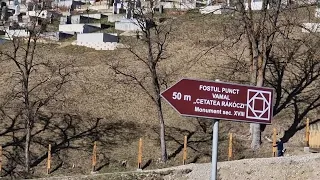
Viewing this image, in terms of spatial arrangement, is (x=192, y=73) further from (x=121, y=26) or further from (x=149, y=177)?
(x=149, y=177)

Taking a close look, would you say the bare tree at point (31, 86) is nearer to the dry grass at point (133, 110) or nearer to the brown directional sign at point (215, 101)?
the dry grass at point (133, 110)

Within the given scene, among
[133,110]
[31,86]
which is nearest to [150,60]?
[133,110]

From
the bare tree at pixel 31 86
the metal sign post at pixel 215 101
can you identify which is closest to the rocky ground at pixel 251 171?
the metal sign post at pixel 215 101

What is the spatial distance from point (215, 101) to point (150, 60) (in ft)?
46.8

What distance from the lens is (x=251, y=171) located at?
1298 cm

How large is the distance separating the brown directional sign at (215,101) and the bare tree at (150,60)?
42.9 feet

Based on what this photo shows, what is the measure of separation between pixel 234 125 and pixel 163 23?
19.3 meters

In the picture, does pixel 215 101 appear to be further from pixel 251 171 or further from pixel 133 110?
pixel 133 110

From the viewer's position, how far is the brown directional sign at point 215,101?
6754mm

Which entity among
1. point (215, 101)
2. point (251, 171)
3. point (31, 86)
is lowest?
point (31, 86)

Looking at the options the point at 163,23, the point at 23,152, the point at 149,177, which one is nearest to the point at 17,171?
the point at 23,152

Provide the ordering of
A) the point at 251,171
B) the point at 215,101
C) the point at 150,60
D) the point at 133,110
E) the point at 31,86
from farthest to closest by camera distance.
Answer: the point at 31,86
the point at 133,110
the point at 150,60
the point at 251,171
the point at 215,101

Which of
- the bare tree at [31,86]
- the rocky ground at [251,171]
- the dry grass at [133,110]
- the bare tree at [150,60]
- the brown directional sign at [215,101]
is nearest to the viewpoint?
the brown directional sign at [215,101]

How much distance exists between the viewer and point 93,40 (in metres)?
36.8
